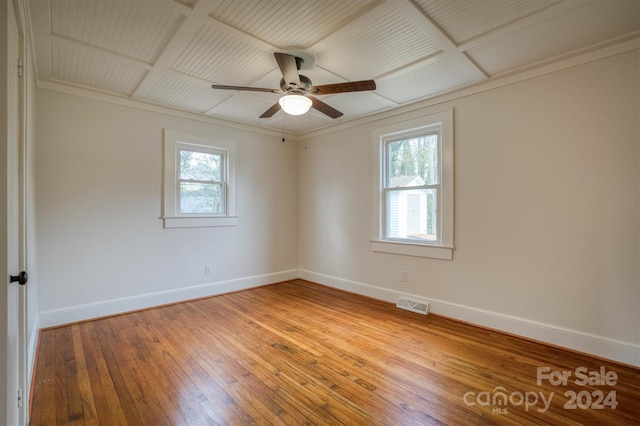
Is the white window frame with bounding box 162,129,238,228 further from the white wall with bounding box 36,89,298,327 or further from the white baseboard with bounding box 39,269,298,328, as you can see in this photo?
the white baseboard with bounding box 39,269,298,328

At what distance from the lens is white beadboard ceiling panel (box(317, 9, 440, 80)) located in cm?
220

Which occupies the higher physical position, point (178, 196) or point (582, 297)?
point (178, 196)

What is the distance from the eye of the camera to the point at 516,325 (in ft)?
9.62

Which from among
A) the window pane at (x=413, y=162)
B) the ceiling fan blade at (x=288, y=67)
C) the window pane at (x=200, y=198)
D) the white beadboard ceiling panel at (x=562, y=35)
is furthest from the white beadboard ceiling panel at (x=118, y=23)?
the window pane at (x=413, y=162)

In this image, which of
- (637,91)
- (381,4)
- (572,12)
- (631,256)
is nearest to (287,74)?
(381,4)

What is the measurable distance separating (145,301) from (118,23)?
2.95 meters

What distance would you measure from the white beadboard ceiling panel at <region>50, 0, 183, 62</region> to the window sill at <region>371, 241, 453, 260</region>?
3179 mm

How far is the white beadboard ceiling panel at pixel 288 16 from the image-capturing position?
77.2 inches

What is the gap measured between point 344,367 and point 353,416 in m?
0.55

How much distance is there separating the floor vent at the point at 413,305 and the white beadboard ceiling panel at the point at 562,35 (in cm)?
257

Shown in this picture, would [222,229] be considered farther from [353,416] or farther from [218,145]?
[353,416]

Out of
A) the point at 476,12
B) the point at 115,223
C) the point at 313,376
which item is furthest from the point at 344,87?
the point at 115,223

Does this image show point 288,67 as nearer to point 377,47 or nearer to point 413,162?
point 377,47

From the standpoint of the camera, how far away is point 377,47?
2.47m
